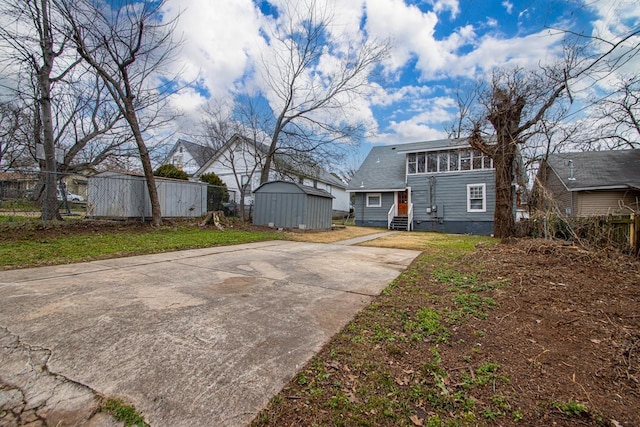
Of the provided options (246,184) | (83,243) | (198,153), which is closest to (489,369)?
(83,243)

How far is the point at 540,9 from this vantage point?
317cm

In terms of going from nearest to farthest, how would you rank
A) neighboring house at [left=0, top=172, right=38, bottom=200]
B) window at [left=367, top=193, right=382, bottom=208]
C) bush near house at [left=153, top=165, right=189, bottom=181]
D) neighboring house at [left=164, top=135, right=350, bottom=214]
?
neighboring house at [left=0, top=172, right=38, bottom=200], bush near house at [left=153, top=165, right=189, bottom=181], neighboring house at [left=164, top=135, right=350, bottom=214], window at [left=367, top=193, right=382, bottom=208]

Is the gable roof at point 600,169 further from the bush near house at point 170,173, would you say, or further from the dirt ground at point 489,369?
the bush near house at point 170,173

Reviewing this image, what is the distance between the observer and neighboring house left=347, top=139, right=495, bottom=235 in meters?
15.1

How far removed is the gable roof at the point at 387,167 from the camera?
16.8 metres

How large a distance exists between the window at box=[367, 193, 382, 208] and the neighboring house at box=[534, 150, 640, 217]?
27.1 ft

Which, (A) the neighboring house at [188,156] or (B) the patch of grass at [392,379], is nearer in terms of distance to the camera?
(B) the patch of grass at [392,379]

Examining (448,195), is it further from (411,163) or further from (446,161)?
(411,163)

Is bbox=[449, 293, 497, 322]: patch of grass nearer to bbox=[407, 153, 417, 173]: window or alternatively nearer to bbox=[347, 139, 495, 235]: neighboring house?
bbox=[347, 139, 495, 235]: neighboring house

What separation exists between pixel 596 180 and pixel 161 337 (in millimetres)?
20712

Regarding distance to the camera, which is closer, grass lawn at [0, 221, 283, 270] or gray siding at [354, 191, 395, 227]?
grass lawn at [0, 221, 283, 270]

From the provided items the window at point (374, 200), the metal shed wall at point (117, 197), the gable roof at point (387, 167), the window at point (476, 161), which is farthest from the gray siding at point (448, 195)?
the metal shed wall at point (117, 197)

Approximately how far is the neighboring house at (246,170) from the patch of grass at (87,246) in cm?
682

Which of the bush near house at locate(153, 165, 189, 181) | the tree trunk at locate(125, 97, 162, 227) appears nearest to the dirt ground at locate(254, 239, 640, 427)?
the tree trunk at locate(125, 97, 162, 227)
